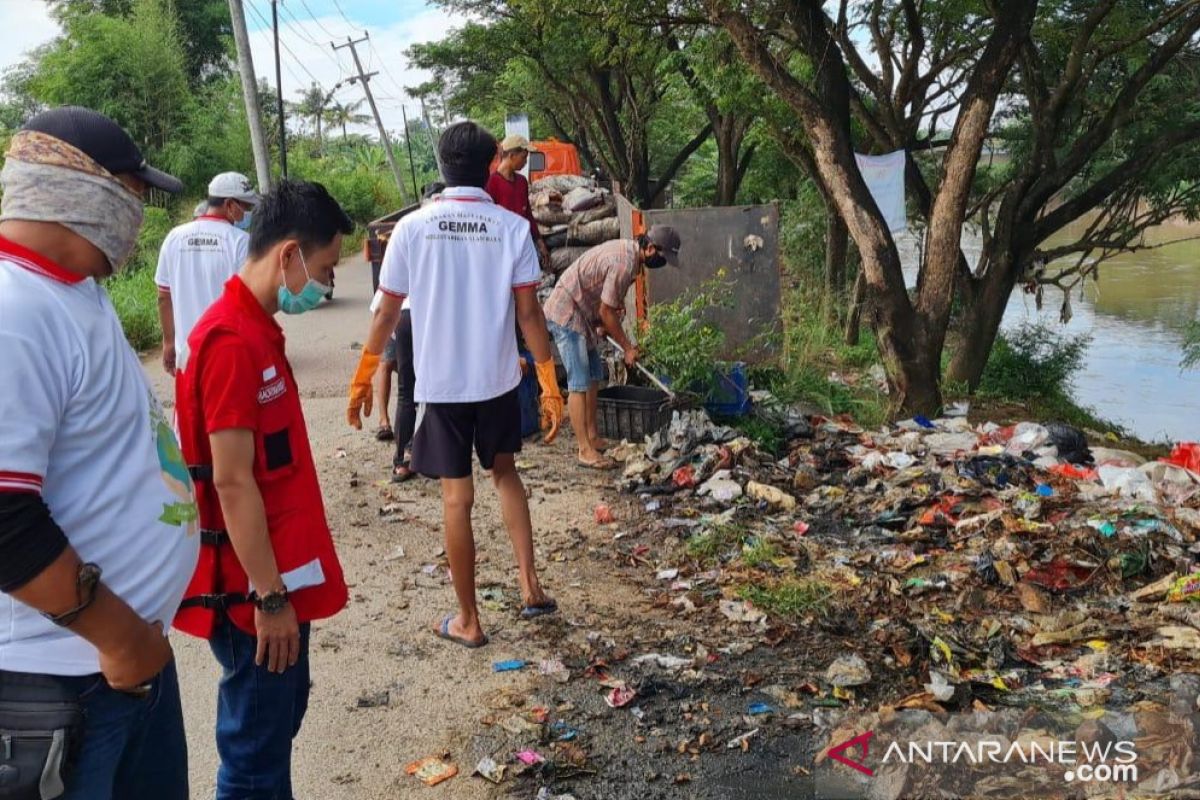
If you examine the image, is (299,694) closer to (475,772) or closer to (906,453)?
(475,772)

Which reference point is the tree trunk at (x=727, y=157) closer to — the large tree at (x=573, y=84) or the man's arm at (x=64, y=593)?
the large tree at (x=573, y=84)

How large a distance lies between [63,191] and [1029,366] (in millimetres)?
14353

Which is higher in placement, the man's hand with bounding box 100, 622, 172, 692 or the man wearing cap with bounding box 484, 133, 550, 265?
the man wearing cap with bounding box 484, 133, 550, 265

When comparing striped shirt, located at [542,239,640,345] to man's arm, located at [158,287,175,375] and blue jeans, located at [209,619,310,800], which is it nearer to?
man's arm, located at [158,287,175,375]

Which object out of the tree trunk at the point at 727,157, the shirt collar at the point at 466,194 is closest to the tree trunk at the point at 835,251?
the tree trunk at the point at 727,157

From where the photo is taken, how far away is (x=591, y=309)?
6.71 m

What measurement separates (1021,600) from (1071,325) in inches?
1017

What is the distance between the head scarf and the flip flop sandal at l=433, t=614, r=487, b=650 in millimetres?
2664

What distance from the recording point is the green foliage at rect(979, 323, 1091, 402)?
44.8 ft

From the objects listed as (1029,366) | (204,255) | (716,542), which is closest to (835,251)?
(1029,366)

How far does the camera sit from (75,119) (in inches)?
68.4

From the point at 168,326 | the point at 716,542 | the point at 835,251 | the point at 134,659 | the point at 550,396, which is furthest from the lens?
the point at 835,251

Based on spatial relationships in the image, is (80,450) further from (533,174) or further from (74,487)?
(533,174)

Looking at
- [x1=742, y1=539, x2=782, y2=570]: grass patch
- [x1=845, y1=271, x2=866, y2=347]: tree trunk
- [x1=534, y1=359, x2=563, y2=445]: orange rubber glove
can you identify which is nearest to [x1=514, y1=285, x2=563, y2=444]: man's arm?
[x1=534, y1=359, x2=563, y2=445]: orange rubber glove
